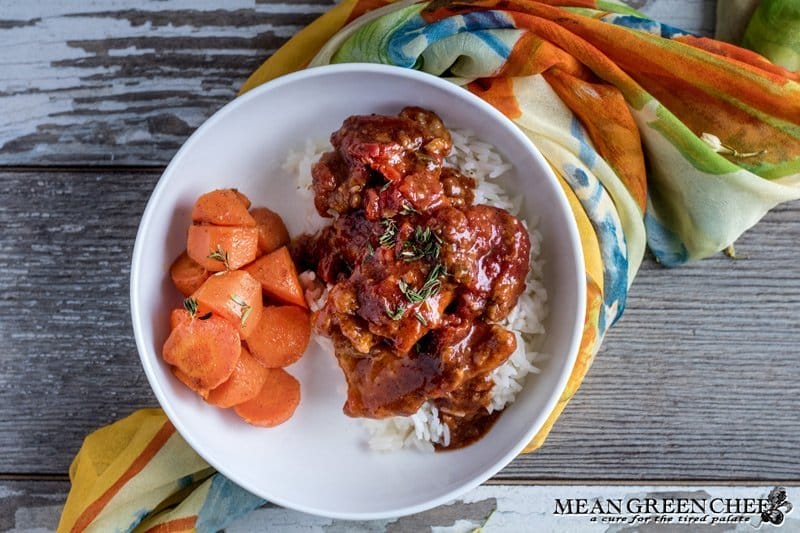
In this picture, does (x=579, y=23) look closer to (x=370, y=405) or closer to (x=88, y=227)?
(x=370, y=405)

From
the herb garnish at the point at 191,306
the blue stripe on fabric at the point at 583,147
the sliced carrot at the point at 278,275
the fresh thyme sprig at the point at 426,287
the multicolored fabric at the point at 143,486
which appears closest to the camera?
the fresh thyme sprig at the point at 426,287

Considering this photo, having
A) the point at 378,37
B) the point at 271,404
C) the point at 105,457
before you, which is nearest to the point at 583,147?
the point at 378,37

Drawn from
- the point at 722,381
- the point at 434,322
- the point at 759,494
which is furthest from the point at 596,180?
the point at 759,494

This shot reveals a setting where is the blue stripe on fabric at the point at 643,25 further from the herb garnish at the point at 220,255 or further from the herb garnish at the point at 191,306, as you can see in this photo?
the herb garnish at the point at 191,306

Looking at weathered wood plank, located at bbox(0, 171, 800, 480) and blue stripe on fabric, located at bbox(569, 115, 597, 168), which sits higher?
blue stripe on fabric, located at bbox(569, 115, 597, 168)
